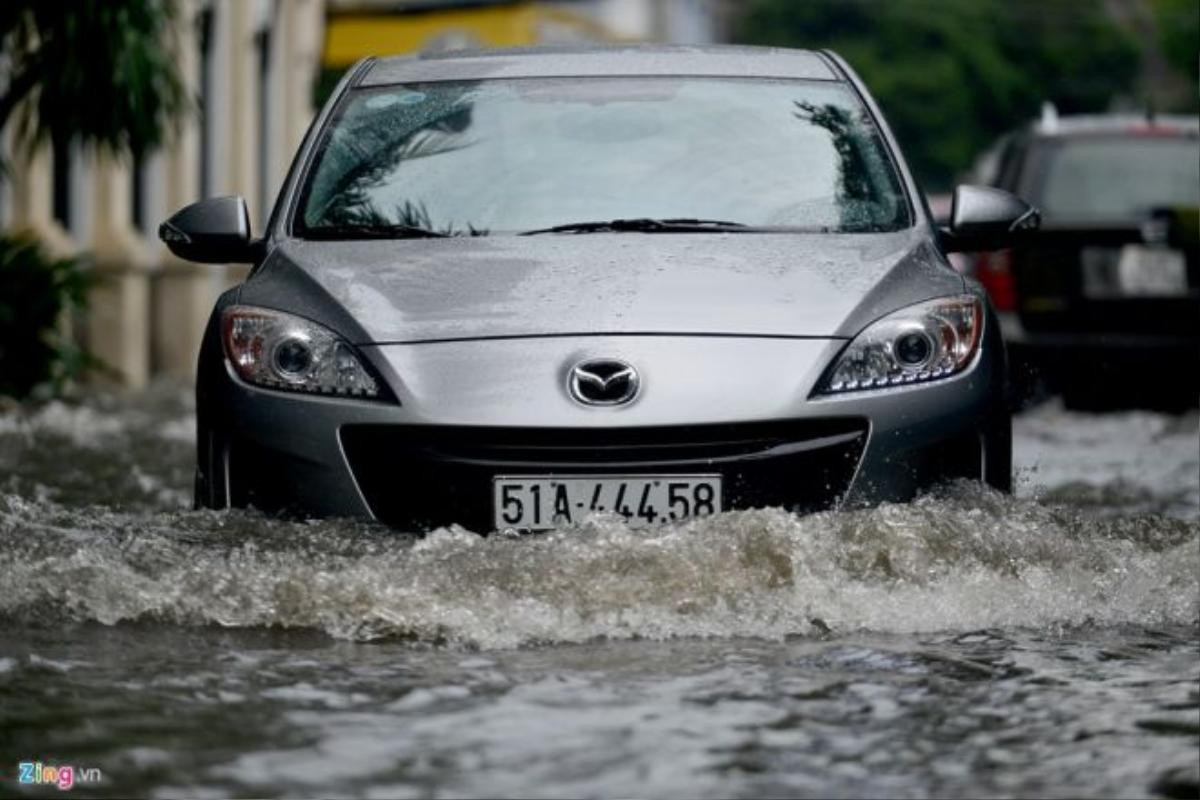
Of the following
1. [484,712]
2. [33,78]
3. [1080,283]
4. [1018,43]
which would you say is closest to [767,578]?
[484,712]

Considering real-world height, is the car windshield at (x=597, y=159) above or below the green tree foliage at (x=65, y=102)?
above

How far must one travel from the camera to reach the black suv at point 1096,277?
16.3 metres

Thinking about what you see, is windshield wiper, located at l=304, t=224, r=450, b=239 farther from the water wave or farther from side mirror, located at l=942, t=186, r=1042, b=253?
side mirror, located at l=942, t=186, r=1042, b=253

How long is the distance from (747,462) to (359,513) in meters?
0.86

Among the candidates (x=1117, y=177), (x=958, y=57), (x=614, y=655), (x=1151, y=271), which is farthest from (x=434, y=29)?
(x=958, y=57)

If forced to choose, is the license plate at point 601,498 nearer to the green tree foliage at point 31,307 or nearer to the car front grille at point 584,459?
the car front grille at point 584,459

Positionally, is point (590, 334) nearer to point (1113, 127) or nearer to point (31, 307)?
point (1113, 127)

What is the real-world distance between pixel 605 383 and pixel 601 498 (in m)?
0.25

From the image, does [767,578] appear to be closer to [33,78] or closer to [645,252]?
[645,252]

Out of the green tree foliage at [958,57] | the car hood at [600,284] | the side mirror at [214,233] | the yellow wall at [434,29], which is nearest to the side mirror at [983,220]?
the car hood at [600,284]

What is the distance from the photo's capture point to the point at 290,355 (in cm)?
770

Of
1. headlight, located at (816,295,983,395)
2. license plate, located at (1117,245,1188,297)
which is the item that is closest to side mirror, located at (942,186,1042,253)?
headlight, located at (816,295,983,395)

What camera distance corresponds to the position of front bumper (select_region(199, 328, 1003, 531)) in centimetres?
739

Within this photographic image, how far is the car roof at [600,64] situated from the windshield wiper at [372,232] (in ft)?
2.71
